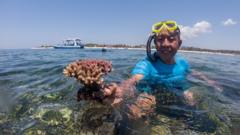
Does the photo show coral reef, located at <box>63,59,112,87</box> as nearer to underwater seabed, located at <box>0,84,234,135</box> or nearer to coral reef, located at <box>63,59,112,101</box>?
coral reef, located at <box>63,59,112,101</box>

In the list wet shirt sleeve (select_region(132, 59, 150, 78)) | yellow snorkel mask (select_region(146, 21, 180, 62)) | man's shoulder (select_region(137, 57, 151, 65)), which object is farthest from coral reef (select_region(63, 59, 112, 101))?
yellow snorkel mask (select_region(146, 21, 180, 62))

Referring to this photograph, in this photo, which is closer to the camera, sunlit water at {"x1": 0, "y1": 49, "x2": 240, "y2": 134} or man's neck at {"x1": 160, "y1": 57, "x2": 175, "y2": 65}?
sunlit water at {"x1": 0, "y1": 49, "x2": 240, "y2": 134}

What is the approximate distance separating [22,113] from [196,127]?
3341mm

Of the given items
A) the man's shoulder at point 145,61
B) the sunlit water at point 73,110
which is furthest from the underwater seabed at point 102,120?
Answer: the man's shoulder at point 145,61

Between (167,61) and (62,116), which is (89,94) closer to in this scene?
(62,116)

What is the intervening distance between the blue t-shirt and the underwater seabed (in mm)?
328

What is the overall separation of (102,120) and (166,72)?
7.50 feet

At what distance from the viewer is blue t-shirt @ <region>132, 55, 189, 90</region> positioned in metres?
6.15

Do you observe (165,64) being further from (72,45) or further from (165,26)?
(72,45)

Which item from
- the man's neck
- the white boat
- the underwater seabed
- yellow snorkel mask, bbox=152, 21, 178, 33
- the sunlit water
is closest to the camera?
the underwater seabed

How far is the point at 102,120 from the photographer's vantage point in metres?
4.71

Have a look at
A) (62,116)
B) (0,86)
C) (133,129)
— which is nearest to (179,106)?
(133,129)

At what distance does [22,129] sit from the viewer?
472cm

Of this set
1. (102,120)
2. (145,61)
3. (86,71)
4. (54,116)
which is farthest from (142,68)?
(86,71)
